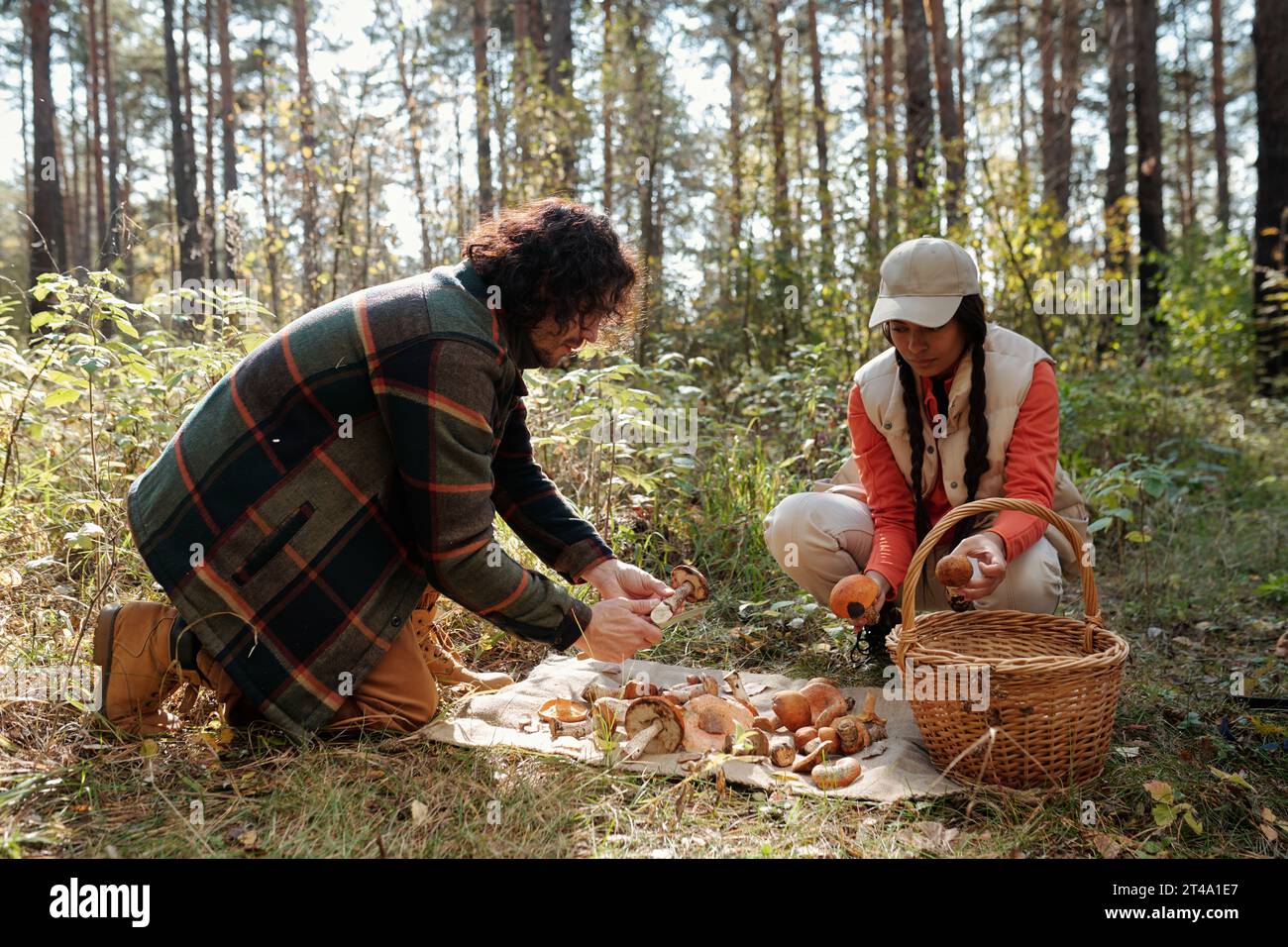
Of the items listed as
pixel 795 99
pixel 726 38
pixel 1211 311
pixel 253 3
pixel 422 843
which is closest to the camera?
pixel 422 843

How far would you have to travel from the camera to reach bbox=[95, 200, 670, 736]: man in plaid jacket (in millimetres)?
2002

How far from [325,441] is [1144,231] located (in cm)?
864

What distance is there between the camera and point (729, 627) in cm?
334

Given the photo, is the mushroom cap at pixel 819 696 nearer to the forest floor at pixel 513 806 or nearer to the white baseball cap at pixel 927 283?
the forest floor at pixel 513 806

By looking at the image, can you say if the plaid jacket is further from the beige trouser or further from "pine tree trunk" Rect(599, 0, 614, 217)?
"pine tree trunk" Rect(599, 0, 614, 217)

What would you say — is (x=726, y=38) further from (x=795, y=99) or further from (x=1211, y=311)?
(x=1211, y=311)

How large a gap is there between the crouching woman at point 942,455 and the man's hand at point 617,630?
27.7 inches

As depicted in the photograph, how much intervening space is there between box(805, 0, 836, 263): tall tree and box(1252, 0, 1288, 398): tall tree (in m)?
3.40

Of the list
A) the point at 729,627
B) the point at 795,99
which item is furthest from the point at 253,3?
the point at 729,627

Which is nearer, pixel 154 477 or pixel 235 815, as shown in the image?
pixel 235 815

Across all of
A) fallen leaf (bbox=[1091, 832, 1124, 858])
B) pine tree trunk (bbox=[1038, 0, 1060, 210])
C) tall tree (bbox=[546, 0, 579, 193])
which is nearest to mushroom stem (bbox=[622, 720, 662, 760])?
fallen leaf (bbox=[1091, 832, 1124, 858])

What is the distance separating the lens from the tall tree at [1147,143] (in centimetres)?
806

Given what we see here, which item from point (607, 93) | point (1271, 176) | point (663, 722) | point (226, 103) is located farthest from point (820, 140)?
point (663, 722)

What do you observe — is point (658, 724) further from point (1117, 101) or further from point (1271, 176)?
point (1117, 101)
